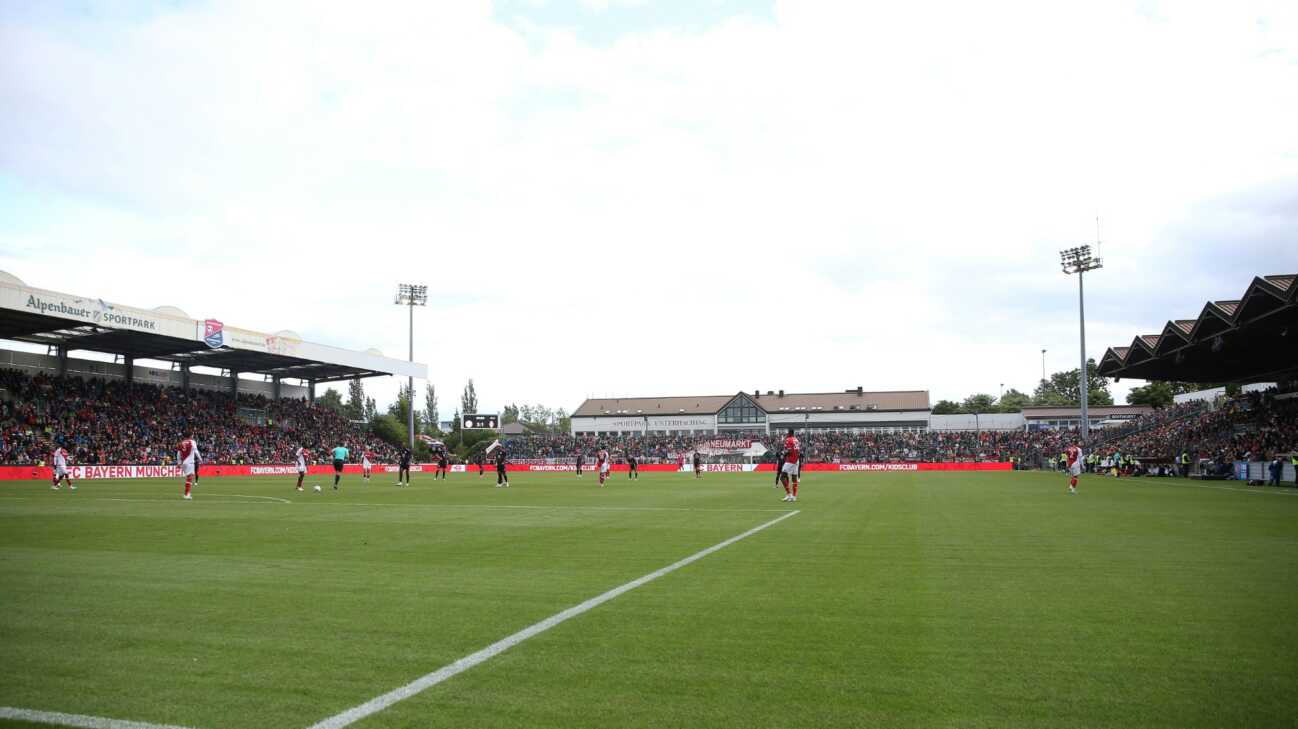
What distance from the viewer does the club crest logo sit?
50.5 meters

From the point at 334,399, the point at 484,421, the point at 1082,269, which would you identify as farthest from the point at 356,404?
the point at 1082,269

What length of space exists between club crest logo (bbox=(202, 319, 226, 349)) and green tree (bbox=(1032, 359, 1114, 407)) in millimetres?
118993

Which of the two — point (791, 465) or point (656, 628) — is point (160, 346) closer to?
point (791, 465)

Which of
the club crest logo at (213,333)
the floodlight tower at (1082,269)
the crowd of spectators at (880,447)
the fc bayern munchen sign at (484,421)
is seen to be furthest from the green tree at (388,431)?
the floodlight tower at (1082,269)

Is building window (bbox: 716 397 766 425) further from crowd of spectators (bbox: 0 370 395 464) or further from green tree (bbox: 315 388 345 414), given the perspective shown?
green tree (bbox: 315 388 345 414)

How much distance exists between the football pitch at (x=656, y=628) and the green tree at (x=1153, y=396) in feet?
384

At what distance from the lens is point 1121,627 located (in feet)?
20.9

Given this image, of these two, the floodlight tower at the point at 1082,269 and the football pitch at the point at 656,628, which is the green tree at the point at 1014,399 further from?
the football pitch at the point at 656,628

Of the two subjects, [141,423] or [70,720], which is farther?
[141,423]

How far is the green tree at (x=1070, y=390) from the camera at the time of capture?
131m

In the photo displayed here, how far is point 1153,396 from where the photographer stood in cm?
11338

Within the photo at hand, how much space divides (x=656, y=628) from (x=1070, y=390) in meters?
167

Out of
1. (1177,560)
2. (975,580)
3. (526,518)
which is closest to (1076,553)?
(1177,560)

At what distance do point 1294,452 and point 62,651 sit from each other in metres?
43.1
